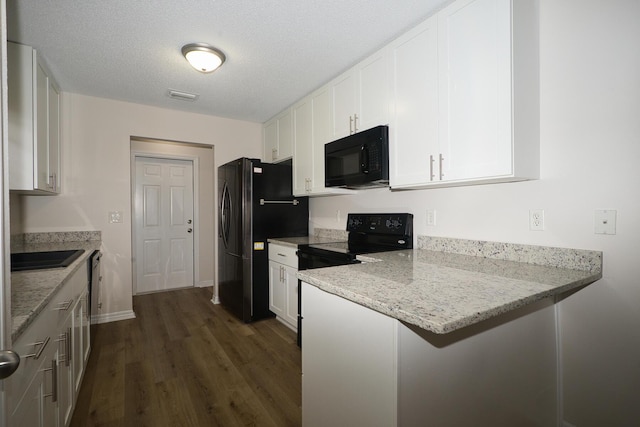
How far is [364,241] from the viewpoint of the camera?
8.80 feet

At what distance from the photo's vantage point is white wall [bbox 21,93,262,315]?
3008 millimetres

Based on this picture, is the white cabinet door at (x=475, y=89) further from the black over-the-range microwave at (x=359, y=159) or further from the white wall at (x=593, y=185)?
the black over-the-range microwave at (x=359, y=159)

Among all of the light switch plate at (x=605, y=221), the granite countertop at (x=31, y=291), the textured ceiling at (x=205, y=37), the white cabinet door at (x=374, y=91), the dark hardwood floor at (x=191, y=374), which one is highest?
the textured ceiling at (x=205, y=37)

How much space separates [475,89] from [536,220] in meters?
0.79

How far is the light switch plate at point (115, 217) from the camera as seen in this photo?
127 inches

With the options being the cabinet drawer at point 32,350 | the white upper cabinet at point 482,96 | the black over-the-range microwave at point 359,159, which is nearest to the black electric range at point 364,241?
the black over-the-range microwave at point 359,159

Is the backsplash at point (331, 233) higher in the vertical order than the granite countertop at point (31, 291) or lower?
higher

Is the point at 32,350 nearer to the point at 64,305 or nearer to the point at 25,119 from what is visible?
the point at 64,305

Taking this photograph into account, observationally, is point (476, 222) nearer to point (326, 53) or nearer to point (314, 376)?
point (314, 376)

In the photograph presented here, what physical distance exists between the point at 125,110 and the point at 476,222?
3.63m

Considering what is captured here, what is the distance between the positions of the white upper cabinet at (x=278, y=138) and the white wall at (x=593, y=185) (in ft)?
7.69

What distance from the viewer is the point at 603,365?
145cm

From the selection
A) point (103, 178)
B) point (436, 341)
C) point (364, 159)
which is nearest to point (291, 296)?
point (364, 159)

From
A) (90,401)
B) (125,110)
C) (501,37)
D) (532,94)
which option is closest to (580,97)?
(532,94)
